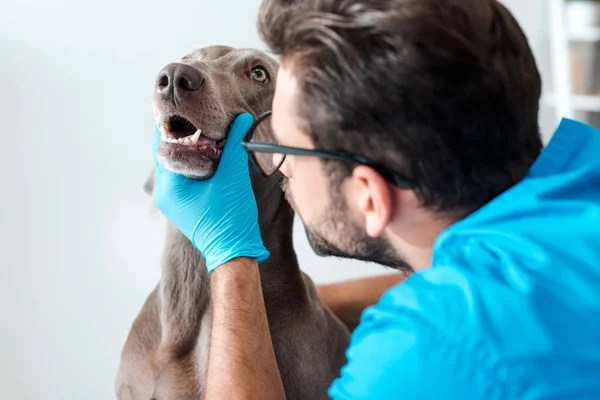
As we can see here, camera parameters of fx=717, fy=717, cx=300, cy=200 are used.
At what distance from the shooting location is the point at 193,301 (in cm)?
150

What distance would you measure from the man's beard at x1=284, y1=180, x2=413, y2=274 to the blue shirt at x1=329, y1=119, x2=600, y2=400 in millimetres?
155

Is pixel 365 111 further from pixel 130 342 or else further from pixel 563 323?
pixel 130 342

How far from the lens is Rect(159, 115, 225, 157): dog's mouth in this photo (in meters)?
1.36

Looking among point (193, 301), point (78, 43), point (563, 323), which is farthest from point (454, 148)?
point (78, 43)

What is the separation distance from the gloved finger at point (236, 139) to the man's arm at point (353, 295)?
29.0 inches

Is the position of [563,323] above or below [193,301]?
above

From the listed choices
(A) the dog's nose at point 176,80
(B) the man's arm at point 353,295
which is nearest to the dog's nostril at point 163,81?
(A) the dog's nose at point 176,80

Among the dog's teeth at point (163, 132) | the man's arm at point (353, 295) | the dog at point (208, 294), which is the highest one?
the dog's teeth at point (163, 132)

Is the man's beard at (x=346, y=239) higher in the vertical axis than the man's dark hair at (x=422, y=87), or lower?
lower

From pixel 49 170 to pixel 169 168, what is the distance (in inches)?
35.1

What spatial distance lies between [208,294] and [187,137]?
349mm

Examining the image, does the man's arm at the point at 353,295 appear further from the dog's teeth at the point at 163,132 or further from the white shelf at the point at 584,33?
the white shelf at the point at 584,33

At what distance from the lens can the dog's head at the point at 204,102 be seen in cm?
132

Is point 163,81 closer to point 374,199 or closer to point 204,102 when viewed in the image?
point 204,102
